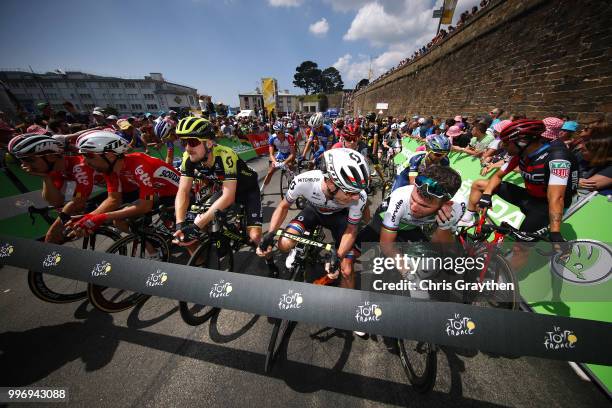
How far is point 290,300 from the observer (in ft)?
5.62

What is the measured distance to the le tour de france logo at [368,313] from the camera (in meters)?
1.58

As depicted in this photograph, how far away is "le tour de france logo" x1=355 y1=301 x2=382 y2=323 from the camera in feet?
5.20

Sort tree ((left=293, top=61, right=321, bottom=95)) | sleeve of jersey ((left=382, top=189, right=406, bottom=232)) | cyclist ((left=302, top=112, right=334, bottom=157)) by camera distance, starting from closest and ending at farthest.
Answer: sleeve of jersey ((left=382, top=189, right=406, bottom=232))
cyclist ((left=302, top=112, right=334, bottom=157))
tree ((left=293, top=61, right=321, bottom=95))

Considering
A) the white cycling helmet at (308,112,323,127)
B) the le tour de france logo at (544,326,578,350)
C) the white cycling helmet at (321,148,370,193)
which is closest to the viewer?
the le tour de france logo at (544,326,578,350)

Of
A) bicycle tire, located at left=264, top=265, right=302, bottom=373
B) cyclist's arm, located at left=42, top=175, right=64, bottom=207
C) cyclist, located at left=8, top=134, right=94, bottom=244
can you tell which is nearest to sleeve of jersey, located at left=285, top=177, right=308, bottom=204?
bicycle tire, located at left=264, top=265, right=302, bottom=373

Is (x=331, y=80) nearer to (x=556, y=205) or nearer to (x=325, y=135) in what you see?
(x=325, y=135)

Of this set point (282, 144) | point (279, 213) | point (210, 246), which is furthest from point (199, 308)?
point (282, 144)

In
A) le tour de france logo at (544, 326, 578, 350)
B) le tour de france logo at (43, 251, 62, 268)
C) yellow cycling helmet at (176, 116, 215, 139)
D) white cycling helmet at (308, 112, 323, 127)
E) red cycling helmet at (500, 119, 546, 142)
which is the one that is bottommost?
le tour de france logo at (544, 326, 578, 350)

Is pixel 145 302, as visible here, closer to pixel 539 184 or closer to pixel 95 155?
pixel 95 155

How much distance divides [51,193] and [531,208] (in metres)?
7.21

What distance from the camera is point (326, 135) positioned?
8.22 metres

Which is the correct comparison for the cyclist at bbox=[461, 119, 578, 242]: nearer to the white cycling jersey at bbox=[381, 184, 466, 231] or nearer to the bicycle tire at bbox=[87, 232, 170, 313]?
the white cycling jersey at bbox=[381, 184, 466, 231]

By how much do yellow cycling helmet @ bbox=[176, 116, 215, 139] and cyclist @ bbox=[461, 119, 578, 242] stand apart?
13.4 feet

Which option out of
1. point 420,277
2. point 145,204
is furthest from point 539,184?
point 145,204
